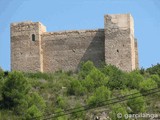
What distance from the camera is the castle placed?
143 ft

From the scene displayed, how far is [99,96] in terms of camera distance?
37.8m

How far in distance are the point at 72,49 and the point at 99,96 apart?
756 cm

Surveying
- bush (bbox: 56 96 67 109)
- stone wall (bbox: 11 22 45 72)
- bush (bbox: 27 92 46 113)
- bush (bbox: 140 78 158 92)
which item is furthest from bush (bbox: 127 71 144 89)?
stone wall (bbox: 11 22 45 72)

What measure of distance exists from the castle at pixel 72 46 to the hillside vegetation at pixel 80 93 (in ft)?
2.51

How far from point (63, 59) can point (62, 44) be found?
94 centimetres

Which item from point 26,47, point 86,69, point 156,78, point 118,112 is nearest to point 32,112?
point 118,112

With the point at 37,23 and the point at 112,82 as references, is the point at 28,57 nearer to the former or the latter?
the point at 37,23

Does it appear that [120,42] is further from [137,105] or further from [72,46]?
[137,105]

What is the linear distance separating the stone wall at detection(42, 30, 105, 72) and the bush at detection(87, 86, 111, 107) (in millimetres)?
5609

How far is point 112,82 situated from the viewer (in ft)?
137

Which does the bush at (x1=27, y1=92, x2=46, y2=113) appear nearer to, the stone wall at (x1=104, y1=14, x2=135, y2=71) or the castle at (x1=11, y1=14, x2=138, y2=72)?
the castle at (x1=11, y1=14, x2=138, y2=72)

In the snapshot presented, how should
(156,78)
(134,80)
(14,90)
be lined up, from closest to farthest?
(14,90), (134,80), (156,78)

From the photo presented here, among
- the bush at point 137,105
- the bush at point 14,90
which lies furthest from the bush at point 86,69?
the bush at point 137,105

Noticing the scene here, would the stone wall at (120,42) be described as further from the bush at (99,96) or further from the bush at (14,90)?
the bush at (14,90)
